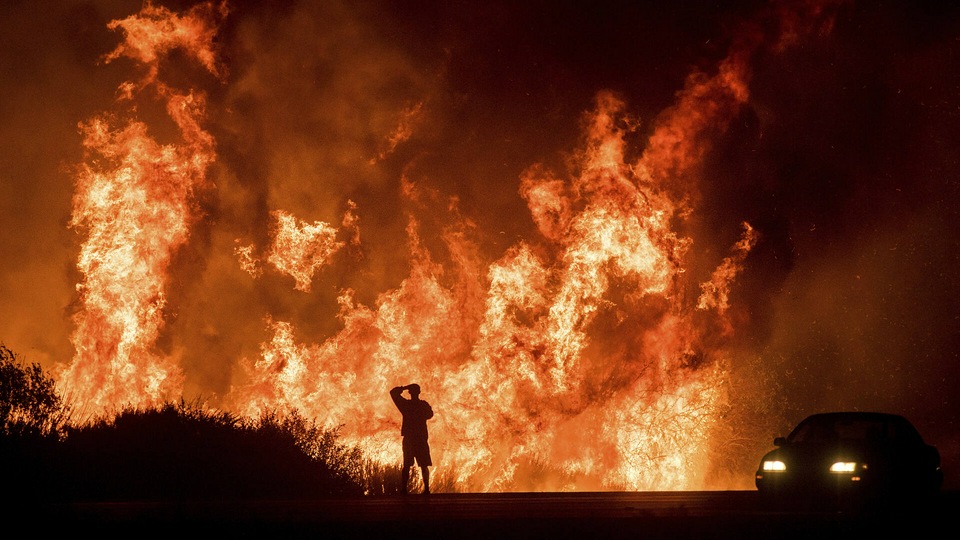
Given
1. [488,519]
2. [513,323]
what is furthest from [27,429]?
[513,323]

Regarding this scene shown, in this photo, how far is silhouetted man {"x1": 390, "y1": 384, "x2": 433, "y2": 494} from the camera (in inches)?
704

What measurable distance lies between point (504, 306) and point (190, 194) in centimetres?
955

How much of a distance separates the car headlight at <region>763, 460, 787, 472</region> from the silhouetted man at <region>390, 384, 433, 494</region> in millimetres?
6211

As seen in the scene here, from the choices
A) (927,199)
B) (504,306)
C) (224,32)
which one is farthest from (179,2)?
(927,199)

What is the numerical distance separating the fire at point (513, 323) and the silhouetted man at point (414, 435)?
720cm

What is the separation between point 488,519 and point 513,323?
1602cm

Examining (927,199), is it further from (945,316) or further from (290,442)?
(290,442)

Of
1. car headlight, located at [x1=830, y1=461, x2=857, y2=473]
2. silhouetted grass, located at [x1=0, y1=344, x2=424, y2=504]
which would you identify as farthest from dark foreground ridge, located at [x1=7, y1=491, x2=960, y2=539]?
silhouetted grass, located at [x1=0, y1=344, x2=424, y2=504]

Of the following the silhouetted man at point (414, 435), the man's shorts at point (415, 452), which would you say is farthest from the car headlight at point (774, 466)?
the man's shorts at point (415, 452)

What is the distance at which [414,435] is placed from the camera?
1808 cm

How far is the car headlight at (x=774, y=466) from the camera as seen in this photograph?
13.4m

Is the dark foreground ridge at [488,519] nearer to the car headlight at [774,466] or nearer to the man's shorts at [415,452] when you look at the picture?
the car headlight at [774,466]

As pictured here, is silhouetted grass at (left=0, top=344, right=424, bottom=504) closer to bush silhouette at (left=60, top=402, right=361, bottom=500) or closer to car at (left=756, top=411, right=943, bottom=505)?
bush silhouette at (left=60, top=402, right=361, bottom=500)

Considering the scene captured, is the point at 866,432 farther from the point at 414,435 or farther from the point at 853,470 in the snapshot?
the point at 414,435
